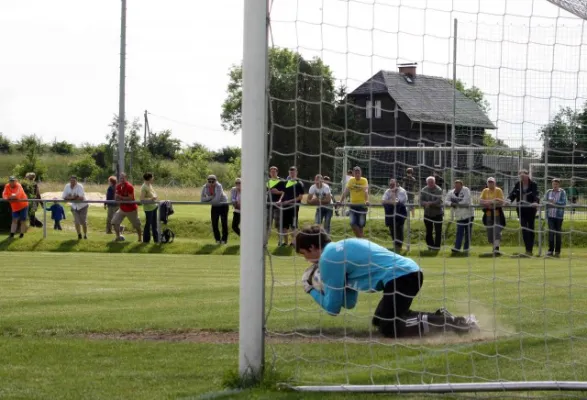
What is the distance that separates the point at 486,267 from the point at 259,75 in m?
11.4

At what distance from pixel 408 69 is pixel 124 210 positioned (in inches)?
731

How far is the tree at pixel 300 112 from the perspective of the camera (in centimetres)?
652

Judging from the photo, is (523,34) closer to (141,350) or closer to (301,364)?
(301,364)

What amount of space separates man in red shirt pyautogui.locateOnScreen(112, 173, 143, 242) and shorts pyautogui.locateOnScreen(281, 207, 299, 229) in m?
15.4

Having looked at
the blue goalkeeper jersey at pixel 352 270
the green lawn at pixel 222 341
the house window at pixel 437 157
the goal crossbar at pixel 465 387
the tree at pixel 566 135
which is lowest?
the green lawn at pixel 222 341

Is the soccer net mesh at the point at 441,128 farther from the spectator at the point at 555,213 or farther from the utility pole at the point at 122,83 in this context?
the utility pole at the point at 122,83

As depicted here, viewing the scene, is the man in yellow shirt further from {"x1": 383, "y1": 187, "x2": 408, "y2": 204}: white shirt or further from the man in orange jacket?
the man in orange jacket

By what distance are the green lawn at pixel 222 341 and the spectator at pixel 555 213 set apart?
0.84 metres

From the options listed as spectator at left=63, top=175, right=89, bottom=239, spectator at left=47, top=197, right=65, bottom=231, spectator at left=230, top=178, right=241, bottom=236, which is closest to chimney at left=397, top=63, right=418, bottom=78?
spectator at left=230, top=178, right=241, bottom=236

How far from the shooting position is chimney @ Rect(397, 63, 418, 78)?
266 inches

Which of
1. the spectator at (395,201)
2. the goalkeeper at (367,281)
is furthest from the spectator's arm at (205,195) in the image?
the goalkeeper at (367,281)

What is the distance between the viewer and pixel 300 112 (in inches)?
267

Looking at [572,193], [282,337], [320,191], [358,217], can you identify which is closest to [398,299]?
[282,337]

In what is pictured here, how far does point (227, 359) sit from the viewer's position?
747 cm
